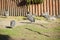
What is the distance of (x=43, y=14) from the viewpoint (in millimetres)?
18031

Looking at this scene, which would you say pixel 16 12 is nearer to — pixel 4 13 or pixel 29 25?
pixel 4 13

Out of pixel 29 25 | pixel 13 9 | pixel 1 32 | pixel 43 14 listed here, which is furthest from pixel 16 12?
pixel 1 32

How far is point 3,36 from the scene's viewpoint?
11.2 m

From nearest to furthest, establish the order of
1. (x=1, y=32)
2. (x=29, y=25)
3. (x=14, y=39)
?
1. (x=14, y=39)
2. (x=1, y=32)
3. (x=29, y=25)

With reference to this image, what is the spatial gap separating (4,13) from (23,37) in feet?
24.8

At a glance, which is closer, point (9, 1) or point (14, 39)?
point (14, 39)

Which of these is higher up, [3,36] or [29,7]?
[29,7]

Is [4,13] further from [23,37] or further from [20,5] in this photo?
[23,37]

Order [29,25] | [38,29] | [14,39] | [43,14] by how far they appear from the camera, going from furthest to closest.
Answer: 1. [43,14]
2. [29,25]
3. [38,29]
4. [14,39]

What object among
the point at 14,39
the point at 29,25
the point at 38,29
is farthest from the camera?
the point at 29,25

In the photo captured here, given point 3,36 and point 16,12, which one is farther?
point 16,12

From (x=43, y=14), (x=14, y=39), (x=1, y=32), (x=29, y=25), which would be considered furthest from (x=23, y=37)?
(x=43, y=14)

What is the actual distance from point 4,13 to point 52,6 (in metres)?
3.56

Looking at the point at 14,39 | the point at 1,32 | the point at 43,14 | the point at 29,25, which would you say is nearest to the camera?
the point at 14,39
